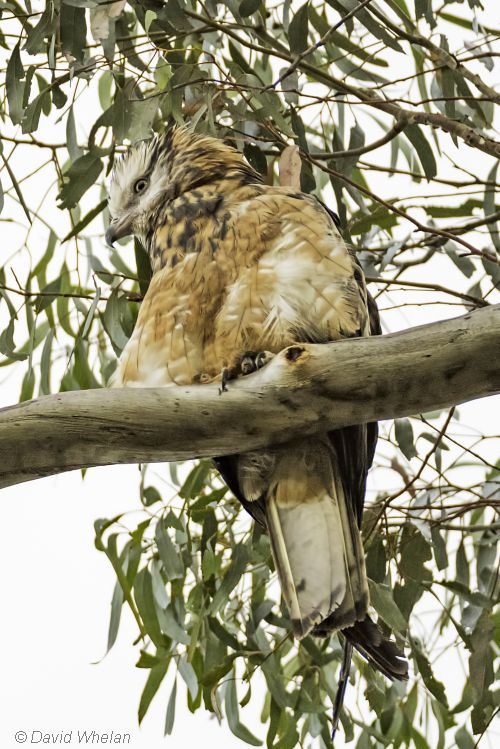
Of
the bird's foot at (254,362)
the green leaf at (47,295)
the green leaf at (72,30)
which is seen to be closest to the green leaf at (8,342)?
the green leaf at (47,295)

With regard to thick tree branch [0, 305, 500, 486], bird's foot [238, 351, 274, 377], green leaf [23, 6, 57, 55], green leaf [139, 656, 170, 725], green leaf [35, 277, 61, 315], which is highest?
green leaf [23, 6, 57, 55]

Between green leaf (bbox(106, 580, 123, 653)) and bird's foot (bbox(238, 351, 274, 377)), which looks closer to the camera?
bird's foot (bbox(238, 351, 274, 377))

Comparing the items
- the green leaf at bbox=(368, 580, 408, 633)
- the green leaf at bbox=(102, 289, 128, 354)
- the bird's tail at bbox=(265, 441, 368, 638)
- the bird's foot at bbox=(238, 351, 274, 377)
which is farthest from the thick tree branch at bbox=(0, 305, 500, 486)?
the green leaf at bbox=(102, 289, 128, 354)

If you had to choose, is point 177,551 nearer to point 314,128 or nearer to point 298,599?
point 298,599

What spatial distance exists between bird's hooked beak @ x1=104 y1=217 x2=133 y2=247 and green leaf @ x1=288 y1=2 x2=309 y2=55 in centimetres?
59

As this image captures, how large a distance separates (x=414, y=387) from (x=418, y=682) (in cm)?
139

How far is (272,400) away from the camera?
1.66 metres

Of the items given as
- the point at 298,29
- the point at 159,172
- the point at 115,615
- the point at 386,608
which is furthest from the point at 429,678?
the point at 298,29

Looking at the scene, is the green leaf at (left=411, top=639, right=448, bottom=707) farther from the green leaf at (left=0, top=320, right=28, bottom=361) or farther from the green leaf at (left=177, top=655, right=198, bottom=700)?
the green leaf at (left=0, top=320, right=28, bottom=361)

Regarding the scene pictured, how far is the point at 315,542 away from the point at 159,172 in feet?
3.45

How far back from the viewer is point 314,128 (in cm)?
300

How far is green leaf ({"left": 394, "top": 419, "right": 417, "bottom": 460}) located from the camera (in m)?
2.46

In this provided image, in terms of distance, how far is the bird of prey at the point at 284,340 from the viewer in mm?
1938

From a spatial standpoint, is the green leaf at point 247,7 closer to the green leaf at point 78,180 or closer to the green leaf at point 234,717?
the green leaf at point 78,180
